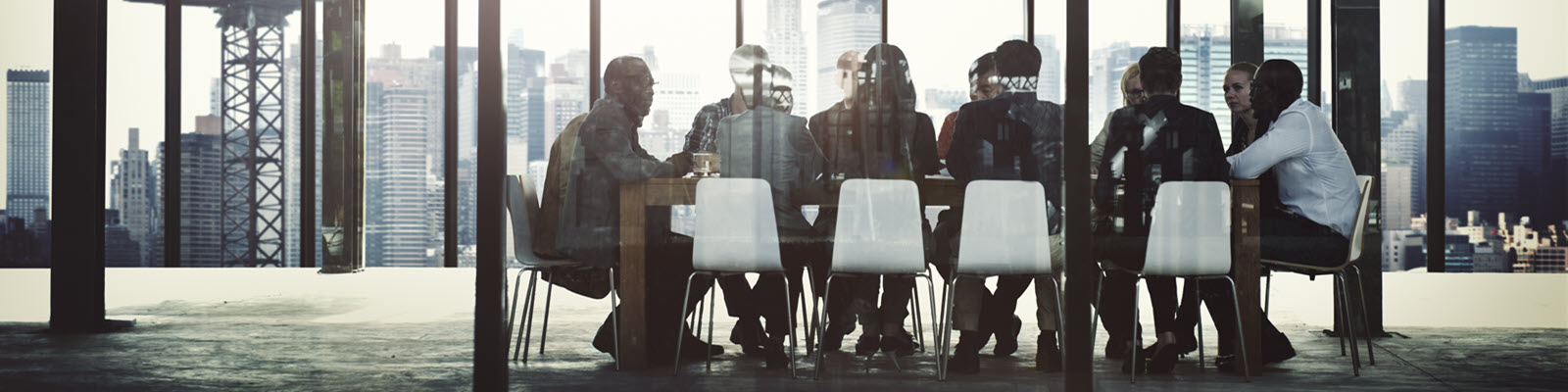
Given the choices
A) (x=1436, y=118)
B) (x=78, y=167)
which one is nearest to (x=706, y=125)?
(x=78, y=167)

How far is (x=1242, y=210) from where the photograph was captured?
12.9 ft

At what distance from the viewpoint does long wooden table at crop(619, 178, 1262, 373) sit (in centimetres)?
395

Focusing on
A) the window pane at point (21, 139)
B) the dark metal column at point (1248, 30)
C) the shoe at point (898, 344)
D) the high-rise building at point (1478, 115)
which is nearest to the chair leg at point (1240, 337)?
the shoe at point (898, 344)

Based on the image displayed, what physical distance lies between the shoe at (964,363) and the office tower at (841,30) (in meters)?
1.54

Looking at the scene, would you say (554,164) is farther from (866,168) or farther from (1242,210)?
(1242,210)

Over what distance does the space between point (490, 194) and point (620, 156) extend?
2.76 ft

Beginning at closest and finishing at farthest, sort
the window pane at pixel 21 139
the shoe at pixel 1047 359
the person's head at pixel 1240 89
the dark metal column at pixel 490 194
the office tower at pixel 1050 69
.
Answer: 1. the office tower at pixel 1050 69
2. the dark metal column at pixel 490 194
3. the shoe at pixel 1047 359
4. the person's head at pixel 1240 89
5. the window pane at pixel 21 139

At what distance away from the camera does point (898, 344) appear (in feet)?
14.0

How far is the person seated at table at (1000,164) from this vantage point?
13.1 ft

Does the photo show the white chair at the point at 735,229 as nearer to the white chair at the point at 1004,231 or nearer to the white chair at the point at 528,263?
the white chair at the point at 528,263

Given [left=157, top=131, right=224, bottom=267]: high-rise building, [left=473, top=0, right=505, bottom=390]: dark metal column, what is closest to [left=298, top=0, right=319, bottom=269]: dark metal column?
[left=157, top=131, right=224, bottom=267]: high-rise building

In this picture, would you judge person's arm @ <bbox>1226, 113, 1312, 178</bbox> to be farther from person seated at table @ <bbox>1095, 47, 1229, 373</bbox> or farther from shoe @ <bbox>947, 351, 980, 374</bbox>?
shoe @ <bbox>947, 351, 980, 374</bbox>

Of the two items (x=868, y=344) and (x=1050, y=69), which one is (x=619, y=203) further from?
(x=1050, y=69)

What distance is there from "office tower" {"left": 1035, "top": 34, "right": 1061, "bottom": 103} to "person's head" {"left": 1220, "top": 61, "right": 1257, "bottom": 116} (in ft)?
4.27
